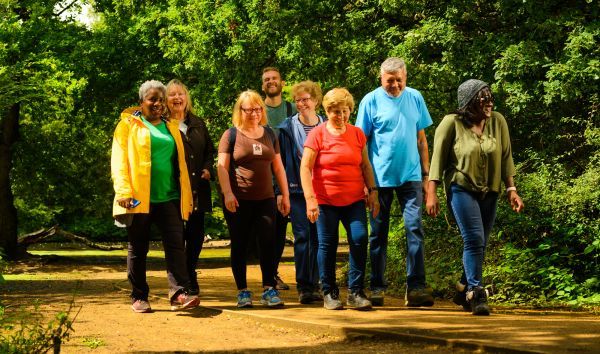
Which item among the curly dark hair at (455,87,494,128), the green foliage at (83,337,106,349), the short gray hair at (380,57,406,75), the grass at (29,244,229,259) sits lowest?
the grass at (29,244,229,259)

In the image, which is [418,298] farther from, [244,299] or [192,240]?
[192,240]

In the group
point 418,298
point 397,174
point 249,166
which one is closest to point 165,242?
point 249,166

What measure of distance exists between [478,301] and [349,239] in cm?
132

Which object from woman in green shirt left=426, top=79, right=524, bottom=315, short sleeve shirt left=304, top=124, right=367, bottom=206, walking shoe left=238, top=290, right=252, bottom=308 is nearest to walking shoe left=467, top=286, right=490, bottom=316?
woman in green shirt left=426, top=79, right=524, bottom=315

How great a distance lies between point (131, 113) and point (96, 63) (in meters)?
16.0

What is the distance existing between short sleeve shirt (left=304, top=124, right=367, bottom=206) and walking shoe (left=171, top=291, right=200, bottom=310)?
61.1 inches

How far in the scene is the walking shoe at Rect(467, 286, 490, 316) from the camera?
8.73 meters

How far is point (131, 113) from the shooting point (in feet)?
31.6

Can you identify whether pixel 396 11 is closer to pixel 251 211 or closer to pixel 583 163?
pixel 583 163

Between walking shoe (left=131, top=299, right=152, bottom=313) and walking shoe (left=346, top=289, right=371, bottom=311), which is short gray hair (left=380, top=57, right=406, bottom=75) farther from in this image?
walking shoe (left=131, top=299, right=152, bottom=313)

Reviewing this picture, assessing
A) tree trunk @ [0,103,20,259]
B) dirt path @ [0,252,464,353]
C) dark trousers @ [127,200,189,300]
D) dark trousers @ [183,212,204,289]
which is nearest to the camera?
dirt path @ [0,252,464,353]

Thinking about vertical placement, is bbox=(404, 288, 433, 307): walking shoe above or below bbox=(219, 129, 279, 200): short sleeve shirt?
below

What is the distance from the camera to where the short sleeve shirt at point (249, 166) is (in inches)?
383

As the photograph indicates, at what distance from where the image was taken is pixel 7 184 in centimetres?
2614
